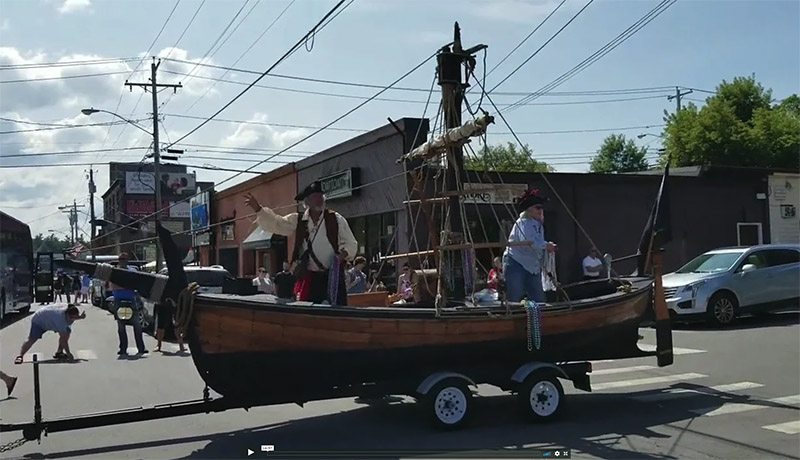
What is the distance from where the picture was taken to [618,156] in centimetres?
7094

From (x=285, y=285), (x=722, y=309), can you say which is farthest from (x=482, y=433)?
(x=722, y=309)

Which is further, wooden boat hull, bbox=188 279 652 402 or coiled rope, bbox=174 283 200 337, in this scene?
wooden boat hull, bbox=188 279 652 402

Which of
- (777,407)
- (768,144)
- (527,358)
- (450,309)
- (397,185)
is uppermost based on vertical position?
(768,144)

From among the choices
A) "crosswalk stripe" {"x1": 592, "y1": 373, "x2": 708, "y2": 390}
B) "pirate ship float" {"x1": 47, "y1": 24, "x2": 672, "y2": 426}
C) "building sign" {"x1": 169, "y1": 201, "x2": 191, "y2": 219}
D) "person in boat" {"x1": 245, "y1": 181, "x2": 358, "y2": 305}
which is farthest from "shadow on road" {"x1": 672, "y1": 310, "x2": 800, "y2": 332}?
"building sign" {"x1": 169, "y1": 201, "x2": 191, "y2": 219}

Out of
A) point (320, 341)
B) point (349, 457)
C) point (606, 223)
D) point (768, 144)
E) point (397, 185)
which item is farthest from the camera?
point (768, 144)

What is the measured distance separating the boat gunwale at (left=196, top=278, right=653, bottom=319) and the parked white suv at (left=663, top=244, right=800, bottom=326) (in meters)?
7.72

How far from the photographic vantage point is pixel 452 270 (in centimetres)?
962

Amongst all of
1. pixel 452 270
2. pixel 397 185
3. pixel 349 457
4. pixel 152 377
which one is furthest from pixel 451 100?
pixel 397 185

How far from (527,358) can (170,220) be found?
56.8 m

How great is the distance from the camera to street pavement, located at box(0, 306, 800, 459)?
23.1ft

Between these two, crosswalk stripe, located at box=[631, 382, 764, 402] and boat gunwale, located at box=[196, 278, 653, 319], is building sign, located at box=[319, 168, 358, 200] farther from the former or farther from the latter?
boat gunwale, located at box=[196, 278, 653, 319]

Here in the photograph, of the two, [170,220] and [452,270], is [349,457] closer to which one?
[452,270]

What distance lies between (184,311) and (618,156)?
68098 millimetres

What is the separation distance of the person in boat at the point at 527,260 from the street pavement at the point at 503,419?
1.32 metres
